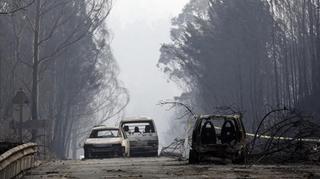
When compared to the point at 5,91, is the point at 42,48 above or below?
above

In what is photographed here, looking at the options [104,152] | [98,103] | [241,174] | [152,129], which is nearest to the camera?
[241,174]

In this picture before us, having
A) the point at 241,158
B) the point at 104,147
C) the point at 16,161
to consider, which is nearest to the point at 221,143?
the point at 241,158

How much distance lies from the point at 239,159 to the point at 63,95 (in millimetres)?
41199

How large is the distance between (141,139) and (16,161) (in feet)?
57.6

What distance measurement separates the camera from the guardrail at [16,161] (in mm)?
12847

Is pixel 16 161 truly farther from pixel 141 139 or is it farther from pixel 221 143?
pixel 141 139

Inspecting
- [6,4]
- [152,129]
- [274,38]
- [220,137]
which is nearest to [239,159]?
[220,137]

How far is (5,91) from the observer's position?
48812 mm

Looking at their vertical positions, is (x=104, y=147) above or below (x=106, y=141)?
below

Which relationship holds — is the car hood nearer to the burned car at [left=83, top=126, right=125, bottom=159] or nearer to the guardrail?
the burned car at [left=83, top=126, right=125, bottom=159]

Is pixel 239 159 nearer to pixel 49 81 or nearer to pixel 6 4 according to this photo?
pixel 6 4

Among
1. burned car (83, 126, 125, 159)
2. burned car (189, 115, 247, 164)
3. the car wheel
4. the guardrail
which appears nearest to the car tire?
burned car (189, 115, 247, 164)

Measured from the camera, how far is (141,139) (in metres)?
32.2

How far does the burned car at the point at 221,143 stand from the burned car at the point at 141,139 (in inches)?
479
